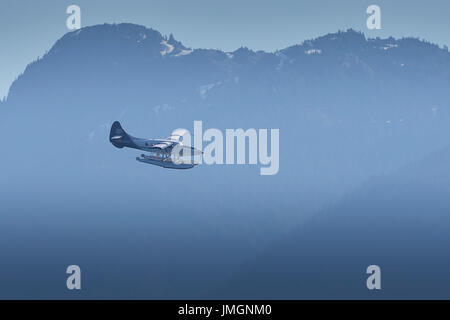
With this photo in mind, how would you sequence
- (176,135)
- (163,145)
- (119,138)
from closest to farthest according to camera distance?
1. (163,145)
2. (176,135)
3. (119,138)

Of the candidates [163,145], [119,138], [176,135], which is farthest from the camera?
[119,138]

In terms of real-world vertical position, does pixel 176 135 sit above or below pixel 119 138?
below

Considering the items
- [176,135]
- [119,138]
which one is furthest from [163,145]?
[119,138]

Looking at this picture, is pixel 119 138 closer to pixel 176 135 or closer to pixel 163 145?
pixel 176 135

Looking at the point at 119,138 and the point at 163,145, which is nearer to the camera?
the point at 163,145

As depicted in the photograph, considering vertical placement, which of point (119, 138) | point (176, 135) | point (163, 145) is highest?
point (119, 138)

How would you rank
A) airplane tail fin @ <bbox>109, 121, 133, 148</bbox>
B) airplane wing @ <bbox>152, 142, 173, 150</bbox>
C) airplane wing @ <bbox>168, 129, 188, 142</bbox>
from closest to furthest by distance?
airplane wing @ <bbox>152, 142, 173, 150</bbox>
airplane wing @ <bbox>168, 129, 188, 142</bbox>
airplane tail fin @ <bbox>109, 121, 133, 148</bbox>

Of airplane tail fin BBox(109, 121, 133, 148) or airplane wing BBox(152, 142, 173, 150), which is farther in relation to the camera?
airplane tail fin BBox(109, 121, 133, 148)

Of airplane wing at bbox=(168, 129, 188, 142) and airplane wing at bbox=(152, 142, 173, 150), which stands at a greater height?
airplane wing at bbox=(168, 129, 188, 142)

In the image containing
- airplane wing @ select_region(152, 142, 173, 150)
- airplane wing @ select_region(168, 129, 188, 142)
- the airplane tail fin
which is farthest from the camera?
the airplane tail fin

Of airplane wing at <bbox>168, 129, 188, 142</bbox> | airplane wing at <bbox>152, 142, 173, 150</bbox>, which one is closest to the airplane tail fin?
airplane wing at <bbox>168, 129, 188, 142</bbox>

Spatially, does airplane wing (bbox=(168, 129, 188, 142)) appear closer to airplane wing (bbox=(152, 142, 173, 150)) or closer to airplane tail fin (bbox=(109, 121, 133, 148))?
airplane wing (bbox=(152, 142, 173, 150))
